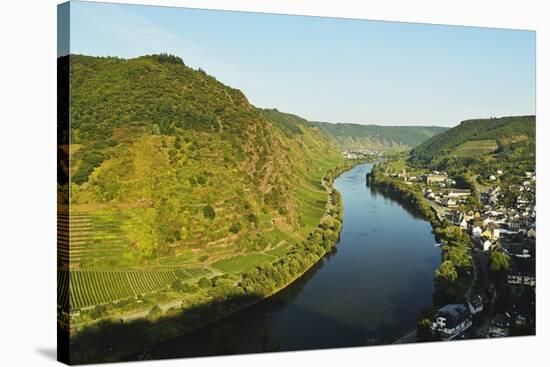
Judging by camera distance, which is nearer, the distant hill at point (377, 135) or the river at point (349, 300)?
the river at point (349, 300)

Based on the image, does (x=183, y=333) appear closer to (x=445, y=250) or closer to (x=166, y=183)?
(x=166, y=183)

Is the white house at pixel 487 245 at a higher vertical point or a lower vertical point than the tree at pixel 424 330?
higher

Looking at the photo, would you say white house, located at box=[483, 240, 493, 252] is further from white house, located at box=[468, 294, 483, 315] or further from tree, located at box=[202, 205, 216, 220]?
tree, located at box=[202, 205, 216, 220]

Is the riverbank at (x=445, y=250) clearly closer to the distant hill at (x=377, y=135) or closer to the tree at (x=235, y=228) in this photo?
the distant hill at (x=377, y=135)

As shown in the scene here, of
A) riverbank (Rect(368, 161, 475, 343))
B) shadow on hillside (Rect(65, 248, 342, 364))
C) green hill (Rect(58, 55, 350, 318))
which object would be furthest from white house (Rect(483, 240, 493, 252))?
shadow on hillside (Rect(65, 248, 342, 364))

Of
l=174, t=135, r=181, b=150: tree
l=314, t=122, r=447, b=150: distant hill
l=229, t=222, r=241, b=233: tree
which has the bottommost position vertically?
l=229, t=222, r=241, b=233: tree

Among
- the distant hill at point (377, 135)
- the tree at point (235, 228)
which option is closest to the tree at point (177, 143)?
the tree at point (235, 228)

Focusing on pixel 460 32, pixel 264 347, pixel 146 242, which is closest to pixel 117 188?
pixel 146 242
